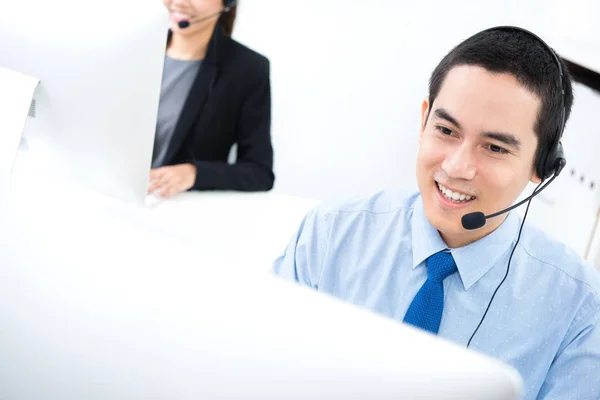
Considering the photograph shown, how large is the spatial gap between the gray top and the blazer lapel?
0.02 metres

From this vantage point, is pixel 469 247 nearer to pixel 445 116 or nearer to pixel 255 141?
pixel 445 116

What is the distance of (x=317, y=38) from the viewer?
107 inches

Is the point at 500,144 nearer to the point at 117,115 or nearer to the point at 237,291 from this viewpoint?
the point at 117,115

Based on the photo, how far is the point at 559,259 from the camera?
1.16 meters

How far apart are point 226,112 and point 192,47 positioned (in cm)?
23

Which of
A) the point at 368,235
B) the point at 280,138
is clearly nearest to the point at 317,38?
the point at 280,138

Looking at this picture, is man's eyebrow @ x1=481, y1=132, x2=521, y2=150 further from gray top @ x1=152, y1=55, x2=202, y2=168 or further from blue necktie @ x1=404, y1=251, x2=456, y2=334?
gray top @ x1=152, y1=55, x2=202, y2=168

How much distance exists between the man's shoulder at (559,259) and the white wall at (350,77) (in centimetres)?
150

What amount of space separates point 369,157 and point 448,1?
0.65m

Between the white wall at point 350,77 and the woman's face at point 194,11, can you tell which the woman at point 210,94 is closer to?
the woman's face at point 194,11

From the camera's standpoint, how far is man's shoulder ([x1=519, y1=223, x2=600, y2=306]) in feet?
3.71

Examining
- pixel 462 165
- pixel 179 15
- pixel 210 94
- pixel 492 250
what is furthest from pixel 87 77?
pixel 179 15

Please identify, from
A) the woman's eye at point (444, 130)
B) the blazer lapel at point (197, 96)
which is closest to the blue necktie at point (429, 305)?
the woman's eye at point (444, 130)

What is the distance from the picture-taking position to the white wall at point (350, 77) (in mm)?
2633
